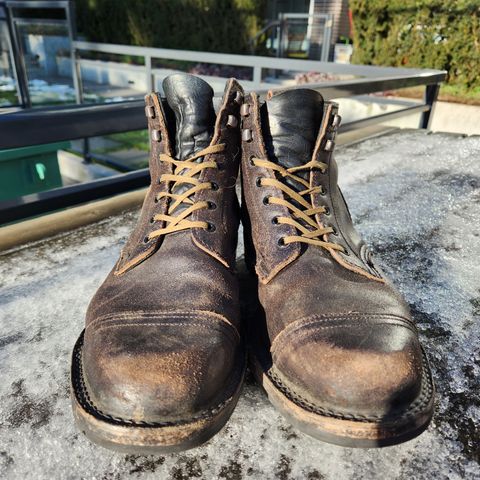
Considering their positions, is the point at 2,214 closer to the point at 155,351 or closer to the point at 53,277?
the point at 53,277

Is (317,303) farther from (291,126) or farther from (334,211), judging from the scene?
(291,126)

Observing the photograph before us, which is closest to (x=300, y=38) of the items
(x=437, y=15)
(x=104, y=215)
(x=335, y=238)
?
(x=437, y=15)

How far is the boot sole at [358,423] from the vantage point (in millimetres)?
828

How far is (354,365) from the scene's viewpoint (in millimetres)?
860

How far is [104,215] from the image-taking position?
7.52 feet

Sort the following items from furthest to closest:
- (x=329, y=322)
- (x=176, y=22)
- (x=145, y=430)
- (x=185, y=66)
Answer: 1. (x=176, y=22)
2. (x=185, y=66)
3. (x=329, y=322)
4. (x=145, y=430)

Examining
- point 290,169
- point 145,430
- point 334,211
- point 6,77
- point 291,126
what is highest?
point 291,126

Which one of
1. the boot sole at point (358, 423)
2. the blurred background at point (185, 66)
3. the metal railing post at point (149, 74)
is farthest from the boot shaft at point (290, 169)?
the metal railing post at point (149, 74)

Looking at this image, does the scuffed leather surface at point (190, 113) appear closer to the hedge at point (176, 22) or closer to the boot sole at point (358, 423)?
the boot sole at point (358, 423)

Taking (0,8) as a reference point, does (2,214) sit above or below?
below

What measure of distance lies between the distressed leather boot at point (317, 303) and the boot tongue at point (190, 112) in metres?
0.12

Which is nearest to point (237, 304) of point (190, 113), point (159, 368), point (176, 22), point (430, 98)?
point (159, 368)

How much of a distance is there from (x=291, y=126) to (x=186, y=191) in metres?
0.37

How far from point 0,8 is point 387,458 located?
7.50 metres
